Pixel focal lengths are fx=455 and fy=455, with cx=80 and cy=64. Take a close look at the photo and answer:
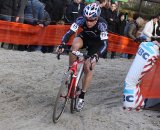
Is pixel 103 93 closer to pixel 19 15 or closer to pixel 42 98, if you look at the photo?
pixel 42 98

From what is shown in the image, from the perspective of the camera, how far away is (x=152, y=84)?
339 inches

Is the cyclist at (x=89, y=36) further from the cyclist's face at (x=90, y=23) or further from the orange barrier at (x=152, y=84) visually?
the orange barrier at (x=152, y=84)

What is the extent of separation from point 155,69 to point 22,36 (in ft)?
24.0

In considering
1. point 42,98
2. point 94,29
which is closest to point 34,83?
point 42,98

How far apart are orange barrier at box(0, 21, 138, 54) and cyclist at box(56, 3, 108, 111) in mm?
6047

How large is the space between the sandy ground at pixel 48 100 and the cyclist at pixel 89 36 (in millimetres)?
682

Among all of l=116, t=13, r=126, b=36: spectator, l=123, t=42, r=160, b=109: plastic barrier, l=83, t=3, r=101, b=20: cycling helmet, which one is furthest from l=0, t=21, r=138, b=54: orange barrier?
l=123, t=42, r=160, b=109: plastic barrier

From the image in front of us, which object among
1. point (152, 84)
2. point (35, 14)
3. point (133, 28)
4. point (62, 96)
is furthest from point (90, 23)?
point (133, 28)

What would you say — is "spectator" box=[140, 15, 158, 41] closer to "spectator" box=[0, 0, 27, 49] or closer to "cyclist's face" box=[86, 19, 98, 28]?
"spectator" box=[0, 0, 27, 49]

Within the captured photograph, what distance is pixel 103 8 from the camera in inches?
619

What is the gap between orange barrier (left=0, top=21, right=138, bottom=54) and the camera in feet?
47.6

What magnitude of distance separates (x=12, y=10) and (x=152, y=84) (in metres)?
6.91

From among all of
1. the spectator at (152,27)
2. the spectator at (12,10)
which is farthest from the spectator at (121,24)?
the spectator at (12,10)

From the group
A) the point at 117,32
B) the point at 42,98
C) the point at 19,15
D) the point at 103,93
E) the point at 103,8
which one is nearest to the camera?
the point at 42,98
